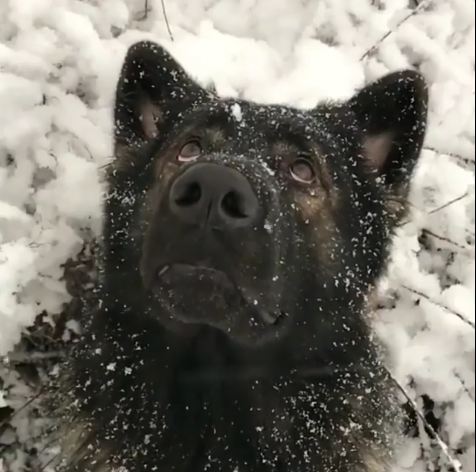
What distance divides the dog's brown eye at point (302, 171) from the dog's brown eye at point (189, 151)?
1.11ft

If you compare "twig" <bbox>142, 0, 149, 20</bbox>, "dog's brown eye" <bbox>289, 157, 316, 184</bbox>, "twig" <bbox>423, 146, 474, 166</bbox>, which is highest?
Result: "dog's brown eye" <bbox>289, 157, 316, 184</bbox>

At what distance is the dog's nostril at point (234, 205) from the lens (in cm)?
248

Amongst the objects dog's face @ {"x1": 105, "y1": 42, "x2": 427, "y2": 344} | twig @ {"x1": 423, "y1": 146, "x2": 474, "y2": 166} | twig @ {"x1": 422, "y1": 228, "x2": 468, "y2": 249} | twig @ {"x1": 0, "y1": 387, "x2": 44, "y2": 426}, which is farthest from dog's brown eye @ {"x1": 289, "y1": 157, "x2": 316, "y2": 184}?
twig @ {"x1": 0, "y1": 387, "x2": 44, "y2": 426}

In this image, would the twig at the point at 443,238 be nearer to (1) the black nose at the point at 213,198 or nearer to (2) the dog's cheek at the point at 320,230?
(2) the dog's cheek at the point at 320,230

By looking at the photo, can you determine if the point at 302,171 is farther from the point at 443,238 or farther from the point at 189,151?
the point at 443,238

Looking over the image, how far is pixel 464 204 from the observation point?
15.1 feet

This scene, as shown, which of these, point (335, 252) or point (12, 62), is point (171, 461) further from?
point (12, 62)

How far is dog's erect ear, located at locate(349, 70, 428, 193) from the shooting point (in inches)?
127

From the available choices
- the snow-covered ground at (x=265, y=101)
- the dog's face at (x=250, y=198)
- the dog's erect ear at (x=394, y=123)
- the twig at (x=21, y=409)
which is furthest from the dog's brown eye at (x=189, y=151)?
the twig at (x=21, y=409)

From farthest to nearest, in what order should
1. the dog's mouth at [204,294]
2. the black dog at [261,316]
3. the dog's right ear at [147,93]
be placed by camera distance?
the dog's right ear at [147,93]
the black dog at [261,316]
the dog's mouth at [204,294]

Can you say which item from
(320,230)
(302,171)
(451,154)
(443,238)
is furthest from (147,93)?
(443,238)

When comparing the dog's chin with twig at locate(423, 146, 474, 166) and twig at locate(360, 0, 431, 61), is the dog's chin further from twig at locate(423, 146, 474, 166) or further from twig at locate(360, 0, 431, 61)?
twig at locate(360, 0, 431, 61)

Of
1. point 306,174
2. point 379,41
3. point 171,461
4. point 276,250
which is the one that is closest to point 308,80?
point 379,41

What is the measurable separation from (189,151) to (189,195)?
22.9 inches
